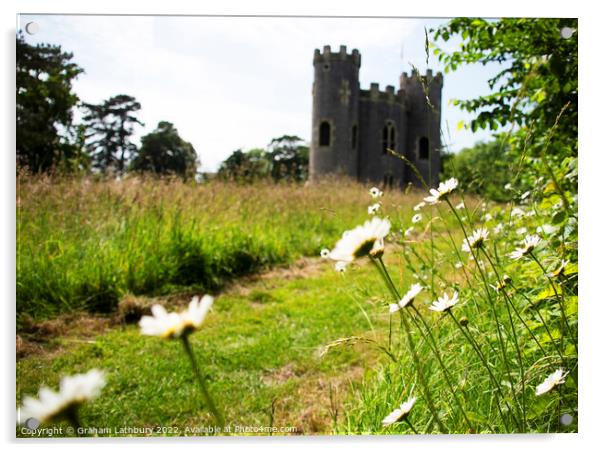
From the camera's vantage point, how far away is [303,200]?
4.13 metres

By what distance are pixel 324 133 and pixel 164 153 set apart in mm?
1443

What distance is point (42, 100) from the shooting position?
1.91 metres

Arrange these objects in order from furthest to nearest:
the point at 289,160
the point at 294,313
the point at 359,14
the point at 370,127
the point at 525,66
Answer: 1. the point at 370,127
2. the point at 289,160
3. the point at 294,313
4. the point at 525,66
5. the point at 359,14

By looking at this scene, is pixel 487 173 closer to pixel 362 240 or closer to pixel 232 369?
pixel 232 369

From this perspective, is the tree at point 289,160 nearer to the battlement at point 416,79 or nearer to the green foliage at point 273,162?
the green foliage at point 273,162

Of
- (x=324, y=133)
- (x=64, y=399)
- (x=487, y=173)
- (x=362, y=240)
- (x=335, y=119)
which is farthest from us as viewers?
(x=335, y=119)

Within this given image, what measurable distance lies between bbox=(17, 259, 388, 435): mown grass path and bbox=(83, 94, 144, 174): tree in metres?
0.88

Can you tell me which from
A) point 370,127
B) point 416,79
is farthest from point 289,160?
point 416,79

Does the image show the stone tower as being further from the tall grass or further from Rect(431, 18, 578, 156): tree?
Rect(431, 18, 578, 156): tree

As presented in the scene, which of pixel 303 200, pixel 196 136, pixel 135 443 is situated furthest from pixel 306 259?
pixel 135 443

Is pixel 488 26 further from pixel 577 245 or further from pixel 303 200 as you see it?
pixel 303 200

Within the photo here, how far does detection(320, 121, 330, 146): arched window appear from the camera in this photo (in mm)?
3445

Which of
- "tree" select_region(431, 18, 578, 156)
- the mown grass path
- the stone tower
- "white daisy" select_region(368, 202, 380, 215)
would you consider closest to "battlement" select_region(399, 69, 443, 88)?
the stone tower

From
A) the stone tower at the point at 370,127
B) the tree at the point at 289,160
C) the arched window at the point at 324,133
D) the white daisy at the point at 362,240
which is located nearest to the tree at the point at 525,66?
the stone tower at the point at 370,127
